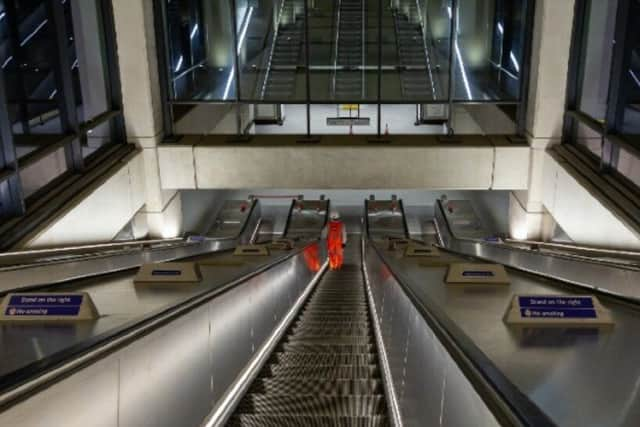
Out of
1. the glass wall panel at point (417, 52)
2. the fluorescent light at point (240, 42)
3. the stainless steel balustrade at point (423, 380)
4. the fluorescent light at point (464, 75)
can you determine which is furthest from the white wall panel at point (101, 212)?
the fluorescent light at point (464, 75)

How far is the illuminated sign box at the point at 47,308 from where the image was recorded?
2.61 m

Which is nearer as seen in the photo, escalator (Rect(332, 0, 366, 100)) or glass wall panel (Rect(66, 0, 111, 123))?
glass wall panel (Rect(66, 0, 111, 123))

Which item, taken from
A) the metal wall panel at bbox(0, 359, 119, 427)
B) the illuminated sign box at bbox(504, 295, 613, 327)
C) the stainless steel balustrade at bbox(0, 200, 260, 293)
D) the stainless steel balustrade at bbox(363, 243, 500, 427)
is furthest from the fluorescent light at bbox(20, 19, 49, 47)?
the illuminated sign box at bbox(504, 295, 613, 327)

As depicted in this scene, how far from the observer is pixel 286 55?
14078 millimetres

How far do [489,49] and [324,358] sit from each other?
1109 cm

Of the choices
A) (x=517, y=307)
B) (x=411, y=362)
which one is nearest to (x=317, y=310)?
(x=411, y=362)

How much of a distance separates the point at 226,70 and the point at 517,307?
1159 centimetres

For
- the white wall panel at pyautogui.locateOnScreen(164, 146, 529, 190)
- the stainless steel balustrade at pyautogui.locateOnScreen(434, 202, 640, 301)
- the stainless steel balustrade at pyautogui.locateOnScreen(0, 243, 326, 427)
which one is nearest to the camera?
the stainless steel balustrade at pyautogui.locateOnScreen(0, 243, 326, 427)

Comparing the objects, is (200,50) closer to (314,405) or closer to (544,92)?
(544,92)

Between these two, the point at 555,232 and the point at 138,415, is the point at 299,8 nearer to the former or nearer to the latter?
the point at 555,232

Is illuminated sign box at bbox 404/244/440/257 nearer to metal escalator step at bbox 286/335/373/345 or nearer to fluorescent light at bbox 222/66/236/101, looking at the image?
metal escalator step at bbox 286/335/373/345

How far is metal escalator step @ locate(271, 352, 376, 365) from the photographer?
4664mm

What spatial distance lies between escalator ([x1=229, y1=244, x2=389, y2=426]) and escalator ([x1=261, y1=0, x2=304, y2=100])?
7.24m

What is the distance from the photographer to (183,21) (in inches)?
551
